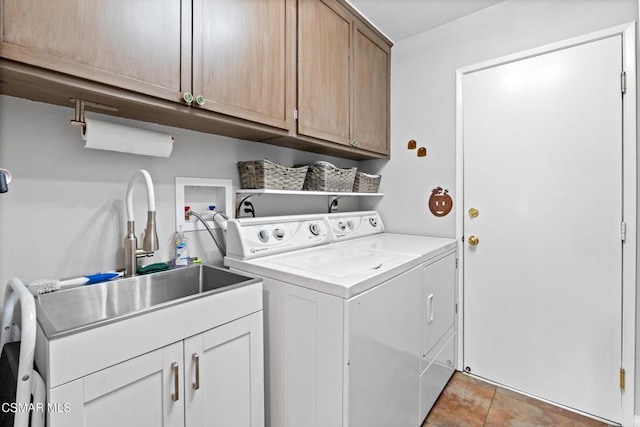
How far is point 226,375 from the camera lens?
1117 millimetres

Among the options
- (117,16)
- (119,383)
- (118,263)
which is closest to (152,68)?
(117,16)

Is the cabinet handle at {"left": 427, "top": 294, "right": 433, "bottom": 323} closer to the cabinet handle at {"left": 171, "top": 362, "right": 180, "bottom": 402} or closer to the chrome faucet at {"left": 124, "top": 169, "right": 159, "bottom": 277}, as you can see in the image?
the cabinet handle at {"left": 171, "top": 362, "right": 180, "bottom": 402}

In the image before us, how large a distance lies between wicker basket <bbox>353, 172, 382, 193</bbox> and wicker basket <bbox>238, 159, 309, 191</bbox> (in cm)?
69

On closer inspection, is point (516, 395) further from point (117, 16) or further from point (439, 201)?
point (117, 16)

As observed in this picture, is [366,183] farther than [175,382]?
Yes

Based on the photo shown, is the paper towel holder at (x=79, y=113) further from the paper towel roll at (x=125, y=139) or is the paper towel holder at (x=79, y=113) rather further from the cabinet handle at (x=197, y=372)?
the cabinet handle at (x=197, y=372)

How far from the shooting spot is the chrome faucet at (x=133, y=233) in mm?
1234

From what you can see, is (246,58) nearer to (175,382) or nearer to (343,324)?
(343,324)

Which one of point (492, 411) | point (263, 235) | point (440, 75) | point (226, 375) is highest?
point (440, 75)

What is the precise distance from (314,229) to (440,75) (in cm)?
158

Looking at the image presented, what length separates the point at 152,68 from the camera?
1100 millimetres

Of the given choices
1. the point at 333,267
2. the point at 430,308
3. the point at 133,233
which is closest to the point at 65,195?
the point at 133,233

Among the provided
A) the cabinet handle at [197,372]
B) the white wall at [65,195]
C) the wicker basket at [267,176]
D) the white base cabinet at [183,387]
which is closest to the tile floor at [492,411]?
the white base cabinet at [183,387]

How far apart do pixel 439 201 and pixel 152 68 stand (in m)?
2.04
